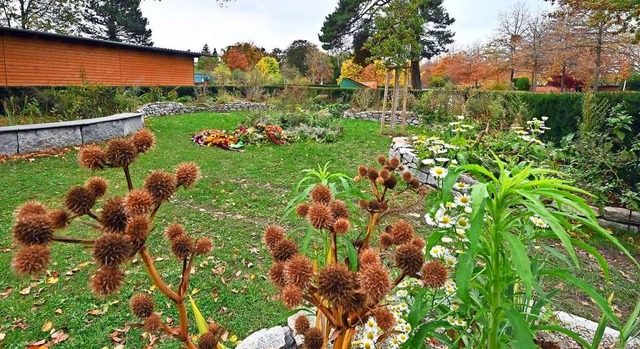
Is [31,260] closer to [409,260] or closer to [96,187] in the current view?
[96,187]

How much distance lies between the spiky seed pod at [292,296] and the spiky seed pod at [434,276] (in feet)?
0.76

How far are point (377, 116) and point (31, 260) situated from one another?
13.9 metres

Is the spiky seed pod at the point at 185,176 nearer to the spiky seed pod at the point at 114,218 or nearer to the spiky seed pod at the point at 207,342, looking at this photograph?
the spiky seed pod at the point at 114,218

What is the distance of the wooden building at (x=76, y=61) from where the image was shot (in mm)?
12961

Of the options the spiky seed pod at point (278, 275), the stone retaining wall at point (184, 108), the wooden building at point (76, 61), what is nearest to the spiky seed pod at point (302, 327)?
the spiky seed pod at point (278, 275)

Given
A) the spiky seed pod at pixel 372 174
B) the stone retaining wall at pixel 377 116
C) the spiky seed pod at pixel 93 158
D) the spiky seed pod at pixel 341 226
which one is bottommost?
the spiky seed pod at pixel 341 226

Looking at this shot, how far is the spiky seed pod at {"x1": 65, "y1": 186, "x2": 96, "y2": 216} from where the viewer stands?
0.56m

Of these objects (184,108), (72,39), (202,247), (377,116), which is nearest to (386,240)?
(202,247)

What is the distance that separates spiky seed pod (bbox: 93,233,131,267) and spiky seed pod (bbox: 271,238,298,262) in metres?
0.25

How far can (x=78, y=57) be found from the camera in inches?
588

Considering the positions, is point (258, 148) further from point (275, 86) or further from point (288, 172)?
point (275, 86)

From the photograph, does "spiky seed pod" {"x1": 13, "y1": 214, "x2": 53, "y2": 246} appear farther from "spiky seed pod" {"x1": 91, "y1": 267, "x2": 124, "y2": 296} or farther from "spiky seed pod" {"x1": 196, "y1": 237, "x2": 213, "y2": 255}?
"spiky seed pod" {"x1": 196, "y1": 237, "x2": 213, "y2": 255}

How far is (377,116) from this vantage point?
45.5 feet

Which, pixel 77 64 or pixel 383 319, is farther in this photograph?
pixel 77 64
